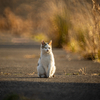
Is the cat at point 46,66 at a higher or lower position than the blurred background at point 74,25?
lower

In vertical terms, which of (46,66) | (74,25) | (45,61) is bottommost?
(46,66)

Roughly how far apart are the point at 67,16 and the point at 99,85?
1001cm

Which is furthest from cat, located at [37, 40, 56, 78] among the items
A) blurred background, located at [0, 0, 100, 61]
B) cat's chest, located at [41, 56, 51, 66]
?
blurred background, located at [0, 0, 100, 61]

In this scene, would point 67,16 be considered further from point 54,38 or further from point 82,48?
point 82,48

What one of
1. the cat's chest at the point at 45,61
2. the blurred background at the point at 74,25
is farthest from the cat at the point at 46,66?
the blurred background at the point at 74,25

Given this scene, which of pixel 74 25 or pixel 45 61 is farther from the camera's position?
pixel 74 25

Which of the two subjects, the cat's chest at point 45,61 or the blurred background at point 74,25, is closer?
the cat's chest at point 45,61

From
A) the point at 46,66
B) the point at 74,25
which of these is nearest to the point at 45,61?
the point at 46,66

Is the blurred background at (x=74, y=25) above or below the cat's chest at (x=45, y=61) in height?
above

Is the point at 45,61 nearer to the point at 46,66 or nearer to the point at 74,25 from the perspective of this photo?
the point at 46,66

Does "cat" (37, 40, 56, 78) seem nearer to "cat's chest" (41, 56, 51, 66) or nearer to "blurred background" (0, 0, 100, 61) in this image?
"cat's chest" (41, 56, 51, 66)

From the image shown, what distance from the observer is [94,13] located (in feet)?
29.8

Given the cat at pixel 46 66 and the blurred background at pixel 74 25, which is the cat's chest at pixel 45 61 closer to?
the cat at pixel 46 66

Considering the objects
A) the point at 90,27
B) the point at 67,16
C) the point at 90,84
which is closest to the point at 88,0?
the point at 90,27
